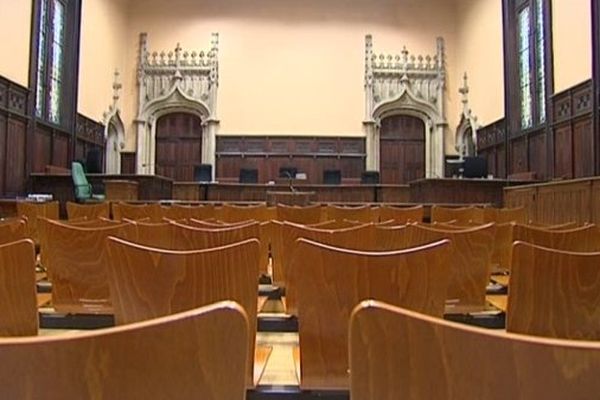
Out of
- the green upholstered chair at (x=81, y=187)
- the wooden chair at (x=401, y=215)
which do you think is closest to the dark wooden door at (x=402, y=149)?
the green upholstered chair at (x=81, y=187)

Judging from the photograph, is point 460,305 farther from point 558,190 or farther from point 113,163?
point 113,163

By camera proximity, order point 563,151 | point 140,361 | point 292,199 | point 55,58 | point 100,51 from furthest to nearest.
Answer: point 100,51, point 55,58, point 563,151, point 292,199, point 140,361

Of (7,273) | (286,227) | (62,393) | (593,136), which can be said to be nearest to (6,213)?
(286,227)

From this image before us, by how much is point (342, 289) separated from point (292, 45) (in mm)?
13422

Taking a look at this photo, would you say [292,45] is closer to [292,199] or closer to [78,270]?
[292,199]

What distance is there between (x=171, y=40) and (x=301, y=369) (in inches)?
553

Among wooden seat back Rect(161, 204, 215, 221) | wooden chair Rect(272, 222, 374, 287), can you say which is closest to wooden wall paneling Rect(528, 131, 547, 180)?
wooden seat back Rect(161, 204, 215, 221)

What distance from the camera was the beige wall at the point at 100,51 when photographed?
11.8m

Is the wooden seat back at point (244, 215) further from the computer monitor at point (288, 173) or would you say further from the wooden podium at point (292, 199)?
the computer monitor at point (288, 173)

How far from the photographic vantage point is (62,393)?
590mm

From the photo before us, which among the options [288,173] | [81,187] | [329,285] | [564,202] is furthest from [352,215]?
[288,173]

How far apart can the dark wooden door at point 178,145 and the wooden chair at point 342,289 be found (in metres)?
12.9

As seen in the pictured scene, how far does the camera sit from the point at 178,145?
14.1m

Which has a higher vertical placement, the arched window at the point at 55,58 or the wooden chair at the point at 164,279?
the arched window at the point at 55,58
